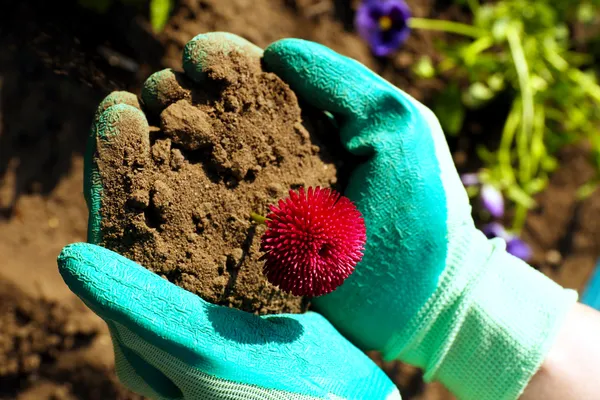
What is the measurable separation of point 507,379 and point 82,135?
4.98 feet

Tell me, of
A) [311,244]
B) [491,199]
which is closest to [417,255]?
[311,244]

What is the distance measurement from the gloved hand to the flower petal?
107 cm

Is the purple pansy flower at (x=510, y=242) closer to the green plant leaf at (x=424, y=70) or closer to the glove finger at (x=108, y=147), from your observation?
the green plant leaf at (x=424, y=70)

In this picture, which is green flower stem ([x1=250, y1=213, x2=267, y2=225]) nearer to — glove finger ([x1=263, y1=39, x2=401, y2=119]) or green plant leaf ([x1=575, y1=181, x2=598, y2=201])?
glove finger ([x1=263, y1=39, x2=401, y2=119])

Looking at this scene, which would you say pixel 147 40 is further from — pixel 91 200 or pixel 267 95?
pixel 91 200

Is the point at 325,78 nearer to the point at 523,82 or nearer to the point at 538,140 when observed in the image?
the point at 523,82

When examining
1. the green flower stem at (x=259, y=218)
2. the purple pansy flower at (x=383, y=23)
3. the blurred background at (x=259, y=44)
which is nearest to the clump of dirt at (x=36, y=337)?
the blurred background at (x=259, y=44)

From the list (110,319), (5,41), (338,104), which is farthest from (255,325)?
(5,41)

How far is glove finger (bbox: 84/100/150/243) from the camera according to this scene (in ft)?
2.82

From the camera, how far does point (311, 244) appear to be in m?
0.82

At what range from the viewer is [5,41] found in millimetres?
1708

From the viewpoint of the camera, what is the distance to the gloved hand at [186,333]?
84 cm

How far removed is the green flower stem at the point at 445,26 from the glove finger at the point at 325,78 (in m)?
1.03

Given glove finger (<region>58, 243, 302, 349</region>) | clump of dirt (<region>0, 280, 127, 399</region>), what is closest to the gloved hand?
glove finger (<region>58, 243, 302, 349</region>)
